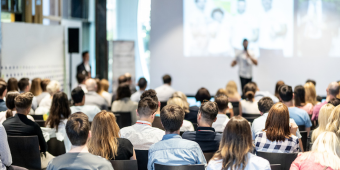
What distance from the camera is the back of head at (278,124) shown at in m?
2.80

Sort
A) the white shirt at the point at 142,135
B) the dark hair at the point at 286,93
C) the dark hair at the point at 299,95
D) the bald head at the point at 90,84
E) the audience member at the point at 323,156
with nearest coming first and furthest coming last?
the audience member at the point at 323,156 < the white shirt at the point at 142,135 < the dark hair at the point at 286,93 < the dark hair at the point at 299,95 < the bald head at the point at 90,84

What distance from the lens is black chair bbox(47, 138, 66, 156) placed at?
3.64 m

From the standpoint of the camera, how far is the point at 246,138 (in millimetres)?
2045

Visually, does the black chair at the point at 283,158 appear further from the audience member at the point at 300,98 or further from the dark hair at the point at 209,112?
the audience member at the point at 300,98

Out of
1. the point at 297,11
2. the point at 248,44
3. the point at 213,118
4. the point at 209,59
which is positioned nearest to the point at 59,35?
the point at 209,59

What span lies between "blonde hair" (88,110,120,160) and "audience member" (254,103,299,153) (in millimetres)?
1193

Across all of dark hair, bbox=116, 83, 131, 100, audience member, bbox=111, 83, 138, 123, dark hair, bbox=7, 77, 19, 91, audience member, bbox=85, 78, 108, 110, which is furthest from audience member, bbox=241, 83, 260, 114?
dark hair, bbox=7, 77, 19, 91

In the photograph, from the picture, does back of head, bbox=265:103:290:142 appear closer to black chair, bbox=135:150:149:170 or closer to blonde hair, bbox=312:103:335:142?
blonde hair, bbox=312:103:335:142

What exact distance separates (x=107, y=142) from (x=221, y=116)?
1.66 meters

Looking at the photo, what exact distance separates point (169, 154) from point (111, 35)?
8.27 metres

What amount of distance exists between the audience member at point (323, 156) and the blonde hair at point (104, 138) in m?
1.24

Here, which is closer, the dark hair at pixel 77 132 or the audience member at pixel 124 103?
the dark hair at pixel 77 132

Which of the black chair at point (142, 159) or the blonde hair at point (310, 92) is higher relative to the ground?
the blonde hair at point (310, 92)

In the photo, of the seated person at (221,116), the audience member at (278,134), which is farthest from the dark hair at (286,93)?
the audience member at (278,134)
